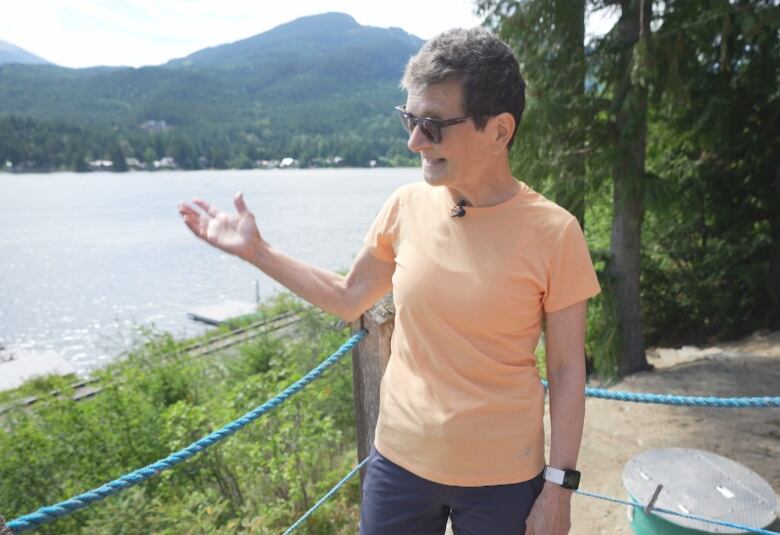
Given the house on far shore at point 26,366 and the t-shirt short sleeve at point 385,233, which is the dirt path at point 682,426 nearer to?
the t-shirt short sleeve at point 385,233

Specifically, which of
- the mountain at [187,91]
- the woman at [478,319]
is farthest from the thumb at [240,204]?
the mountain at [187,91]

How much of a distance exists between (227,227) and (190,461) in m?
6.37

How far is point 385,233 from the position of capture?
Result: 1.44 metres

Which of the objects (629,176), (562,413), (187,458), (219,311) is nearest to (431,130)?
(562,413)

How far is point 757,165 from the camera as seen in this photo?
7.59 metres

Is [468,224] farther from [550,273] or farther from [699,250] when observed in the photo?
[699,250]

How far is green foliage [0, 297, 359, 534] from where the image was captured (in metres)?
5.17

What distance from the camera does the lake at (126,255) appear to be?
36.2 m

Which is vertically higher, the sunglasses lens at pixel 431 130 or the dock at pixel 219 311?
the sunglasses lens at pixel 431 130

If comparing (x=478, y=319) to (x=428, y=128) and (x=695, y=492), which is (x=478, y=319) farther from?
(x=695, y=492)

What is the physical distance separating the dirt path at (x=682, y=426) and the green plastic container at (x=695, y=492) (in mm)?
1183

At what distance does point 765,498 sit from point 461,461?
2.07 m

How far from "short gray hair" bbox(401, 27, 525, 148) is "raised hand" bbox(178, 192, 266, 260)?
55cm

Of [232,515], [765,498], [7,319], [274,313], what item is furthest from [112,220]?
[765,498]
